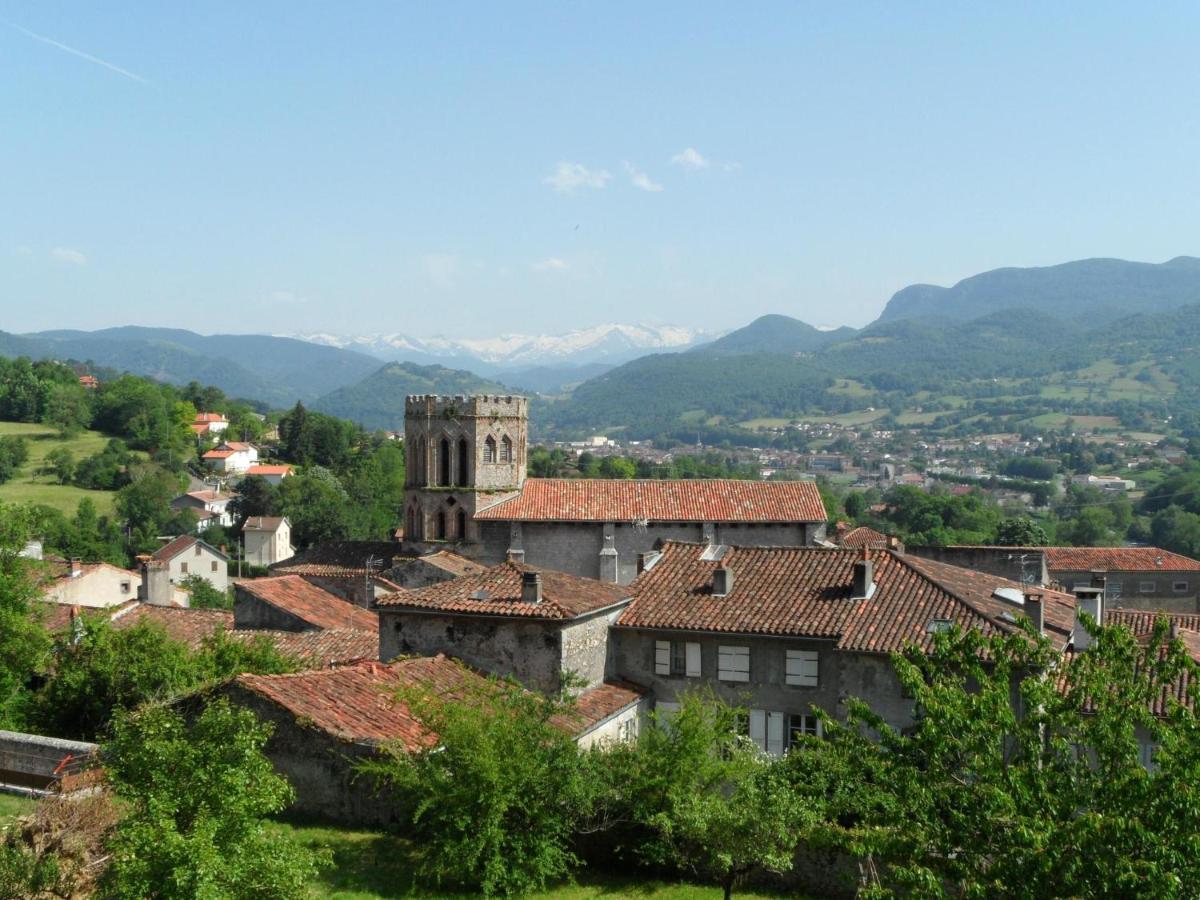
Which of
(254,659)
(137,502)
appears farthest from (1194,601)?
(137,502)

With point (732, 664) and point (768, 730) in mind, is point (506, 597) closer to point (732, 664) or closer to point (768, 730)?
point (732, 664)

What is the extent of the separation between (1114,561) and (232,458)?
122 m

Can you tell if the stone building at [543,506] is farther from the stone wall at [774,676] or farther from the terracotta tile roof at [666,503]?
the stone wall at [774,676]

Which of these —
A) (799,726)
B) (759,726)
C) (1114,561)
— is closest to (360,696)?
(759,726)

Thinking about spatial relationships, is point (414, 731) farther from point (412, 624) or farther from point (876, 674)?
point (876, 674)

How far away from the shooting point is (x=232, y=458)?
159125 millimetres

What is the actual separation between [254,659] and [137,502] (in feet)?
341

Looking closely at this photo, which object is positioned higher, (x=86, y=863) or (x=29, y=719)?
(x=86, y=863)

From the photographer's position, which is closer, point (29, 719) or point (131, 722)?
point (131, 722)

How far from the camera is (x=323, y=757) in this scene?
21.2 m

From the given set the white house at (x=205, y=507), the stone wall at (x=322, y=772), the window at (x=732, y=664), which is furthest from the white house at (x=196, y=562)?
the stone wall at (x=322, y=772)

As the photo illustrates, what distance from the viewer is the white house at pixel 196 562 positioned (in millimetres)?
95250

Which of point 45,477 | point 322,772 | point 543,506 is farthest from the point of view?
point 45,477

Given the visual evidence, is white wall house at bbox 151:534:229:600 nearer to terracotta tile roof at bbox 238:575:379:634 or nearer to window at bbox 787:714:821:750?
terracotta tile roof at bbox 238:575:379:634
